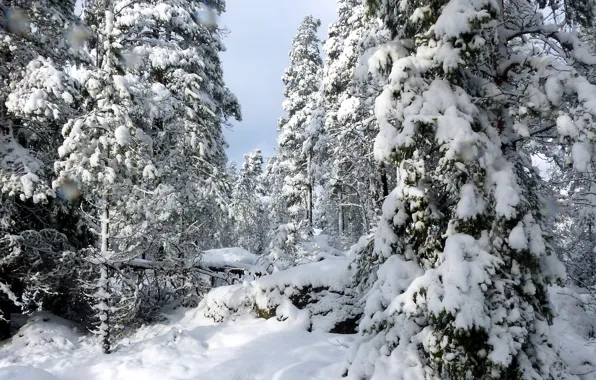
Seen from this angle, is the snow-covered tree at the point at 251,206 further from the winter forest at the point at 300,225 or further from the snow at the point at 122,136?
the snow at the point at 122,136

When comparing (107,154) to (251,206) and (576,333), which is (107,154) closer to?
(576,333)

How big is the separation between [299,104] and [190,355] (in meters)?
20.1

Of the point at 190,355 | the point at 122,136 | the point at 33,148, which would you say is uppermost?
the point at 33,148

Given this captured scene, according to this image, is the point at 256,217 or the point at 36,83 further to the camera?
the point at 256,217

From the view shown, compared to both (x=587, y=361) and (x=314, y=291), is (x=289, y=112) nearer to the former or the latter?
(x=314, y=291)

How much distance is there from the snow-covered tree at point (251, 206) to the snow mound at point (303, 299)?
83.0ft

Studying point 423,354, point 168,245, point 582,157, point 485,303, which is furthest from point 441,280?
point 168,245

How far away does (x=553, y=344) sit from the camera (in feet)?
15.2

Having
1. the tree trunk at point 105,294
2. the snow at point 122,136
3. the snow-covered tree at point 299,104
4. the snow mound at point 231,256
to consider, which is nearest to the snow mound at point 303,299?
the tree trunk at point 105,294

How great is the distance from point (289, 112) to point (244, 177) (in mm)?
14926

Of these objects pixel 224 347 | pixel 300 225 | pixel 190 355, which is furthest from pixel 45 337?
pixel 300 225

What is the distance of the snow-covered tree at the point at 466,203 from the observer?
4238 millimetres

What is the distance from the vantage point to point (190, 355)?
808 centimetres

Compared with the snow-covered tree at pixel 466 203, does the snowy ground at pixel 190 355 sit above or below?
below
